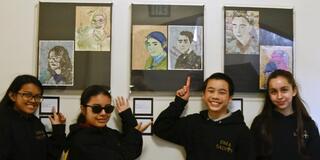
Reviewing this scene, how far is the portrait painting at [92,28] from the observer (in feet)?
7.42

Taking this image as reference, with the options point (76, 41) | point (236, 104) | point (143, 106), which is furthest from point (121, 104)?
point (236, 104)

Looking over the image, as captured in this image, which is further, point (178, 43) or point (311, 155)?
point (178, 43)

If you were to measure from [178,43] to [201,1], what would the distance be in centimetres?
33

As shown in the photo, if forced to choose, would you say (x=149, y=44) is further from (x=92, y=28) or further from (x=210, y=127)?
(x=210, y=127)

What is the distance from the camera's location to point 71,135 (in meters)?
2.06


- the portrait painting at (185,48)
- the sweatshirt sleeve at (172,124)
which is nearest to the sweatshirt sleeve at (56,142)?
the sweatshirt sleeve at (172,124)

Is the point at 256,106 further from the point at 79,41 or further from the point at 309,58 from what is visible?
the point at 79,41

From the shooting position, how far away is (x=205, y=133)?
2.10 m

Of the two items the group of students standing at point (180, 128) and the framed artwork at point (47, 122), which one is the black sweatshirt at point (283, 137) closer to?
the group of students standing at point (180, 128)

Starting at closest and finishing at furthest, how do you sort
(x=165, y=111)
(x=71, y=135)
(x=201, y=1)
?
1. (x=71, y=135)
2. (x=165, y=111)
3. (x=201, y=1)

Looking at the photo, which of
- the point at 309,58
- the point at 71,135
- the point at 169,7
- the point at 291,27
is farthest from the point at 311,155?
the point at 71,135

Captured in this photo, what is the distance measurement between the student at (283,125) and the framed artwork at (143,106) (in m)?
0.67

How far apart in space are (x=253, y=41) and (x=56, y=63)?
1293 mm

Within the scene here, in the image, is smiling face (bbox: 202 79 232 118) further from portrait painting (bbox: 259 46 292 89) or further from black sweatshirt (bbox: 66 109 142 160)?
black sweatshirt (bbox: 66 109 142 160)
